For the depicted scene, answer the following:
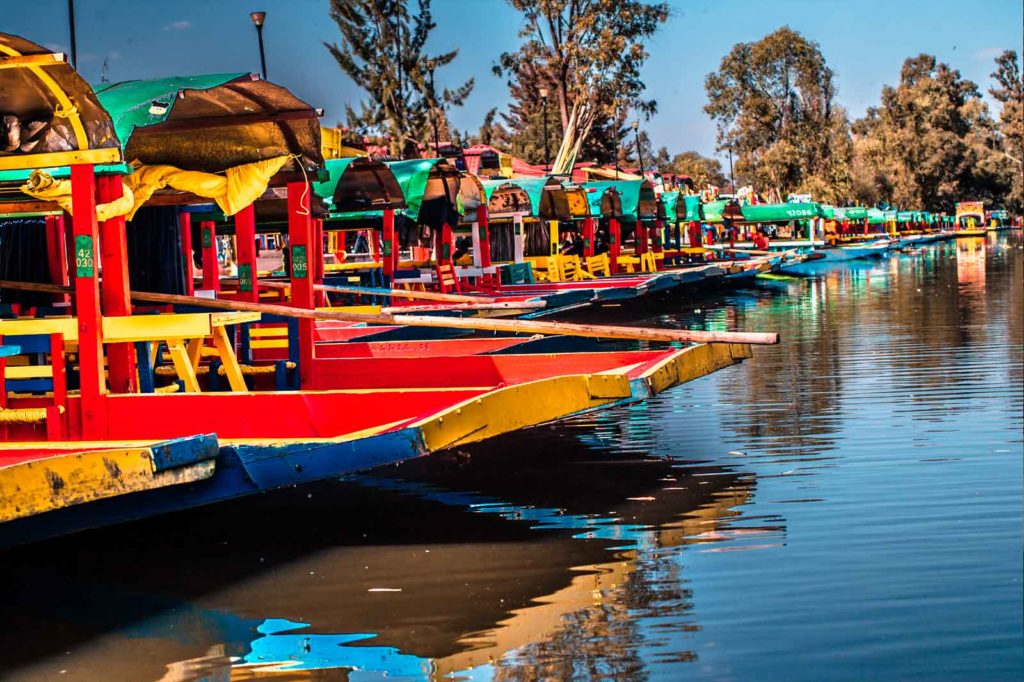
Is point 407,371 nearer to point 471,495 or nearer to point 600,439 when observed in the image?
point 600,439

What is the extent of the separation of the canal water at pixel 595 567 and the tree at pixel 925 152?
273 ft

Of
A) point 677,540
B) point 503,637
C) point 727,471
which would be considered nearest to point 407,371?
point 727,471

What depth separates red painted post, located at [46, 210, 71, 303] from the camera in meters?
13.0

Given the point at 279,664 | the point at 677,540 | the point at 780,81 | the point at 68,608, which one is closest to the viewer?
the point at 279,664

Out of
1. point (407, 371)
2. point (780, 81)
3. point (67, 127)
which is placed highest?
point (780, 81)

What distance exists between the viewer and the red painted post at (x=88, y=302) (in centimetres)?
811

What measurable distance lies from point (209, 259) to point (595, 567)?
11.1 m

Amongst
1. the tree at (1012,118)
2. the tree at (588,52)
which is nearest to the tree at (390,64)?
the tree at (588,52)

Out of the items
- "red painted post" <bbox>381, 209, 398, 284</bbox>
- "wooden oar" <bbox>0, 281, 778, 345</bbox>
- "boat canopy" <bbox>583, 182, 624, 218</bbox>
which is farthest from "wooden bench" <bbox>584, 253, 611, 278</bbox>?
"wooden oar" <bbox>0, 281, 778, 345</bbox>

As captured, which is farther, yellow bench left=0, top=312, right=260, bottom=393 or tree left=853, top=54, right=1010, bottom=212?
tree left=853, top=54, right=1010, bottom=212

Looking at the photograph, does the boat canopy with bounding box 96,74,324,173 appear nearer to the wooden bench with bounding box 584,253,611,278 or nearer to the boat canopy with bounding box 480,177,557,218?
the boat canopy with bounding box 480,177,557,218

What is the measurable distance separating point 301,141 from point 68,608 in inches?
215

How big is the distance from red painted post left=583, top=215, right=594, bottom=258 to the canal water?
2240 centimetres

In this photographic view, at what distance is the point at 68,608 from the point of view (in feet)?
21.0
